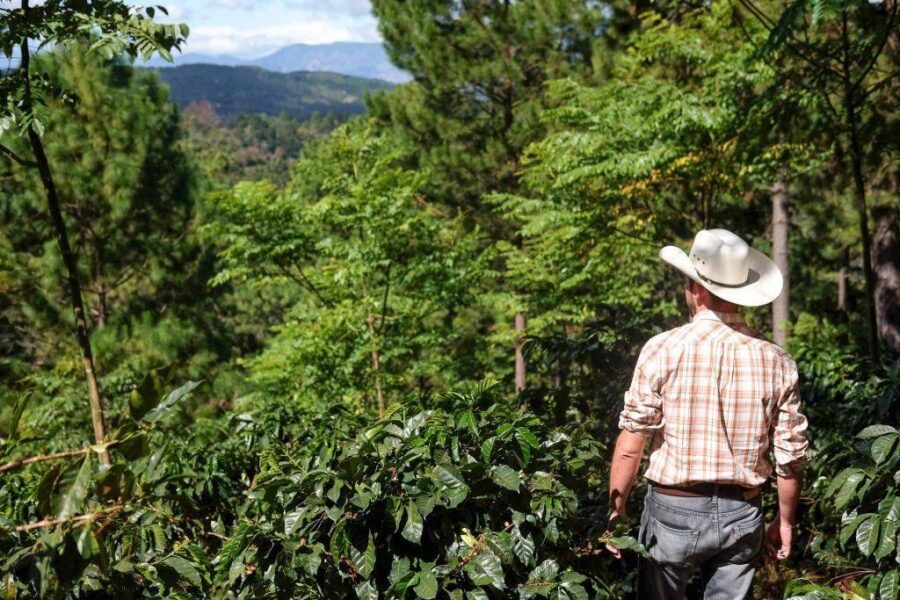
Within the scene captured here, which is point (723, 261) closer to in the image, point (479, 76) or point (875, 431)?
point (875, 431)

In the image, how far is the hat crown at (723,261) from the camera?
2008 mm

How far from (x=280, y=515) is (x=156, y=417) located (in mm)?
725

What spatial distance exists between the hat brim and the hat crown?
0.02 m

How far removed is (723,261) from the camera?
6.59 feet

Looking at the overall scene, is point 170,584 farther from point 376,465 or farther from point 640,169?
point 640,169

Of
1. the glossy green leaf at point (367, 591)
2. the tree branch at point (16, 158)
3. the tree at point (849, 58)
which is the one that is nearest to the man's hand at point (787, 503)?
the glossy green leaf at point (367, 591)

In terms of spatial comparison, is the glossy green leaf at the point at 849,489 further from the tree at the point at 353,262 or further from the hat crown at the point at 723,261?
the tree at the point at 353,262

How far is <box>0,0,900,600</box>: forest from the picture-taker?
1.77 metres

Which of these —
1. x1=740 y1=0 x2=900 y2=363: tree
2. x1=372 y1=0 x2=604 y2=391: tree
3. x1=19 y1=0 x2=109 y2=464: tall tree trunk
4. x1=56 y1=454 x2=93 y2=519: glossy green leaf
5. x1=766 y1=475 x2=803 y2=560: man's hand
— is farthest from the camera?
x1=372 y1=0 x2=604 y2=391: tree

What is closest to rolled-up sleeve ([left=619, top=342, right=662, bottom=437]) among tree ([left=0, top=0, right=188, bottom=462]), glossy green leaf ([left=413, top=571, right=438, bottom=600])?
glossy green leaf ([left=413, top=571, right=438, bottom=600])

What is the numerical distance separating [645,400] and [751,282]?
552 millimetres

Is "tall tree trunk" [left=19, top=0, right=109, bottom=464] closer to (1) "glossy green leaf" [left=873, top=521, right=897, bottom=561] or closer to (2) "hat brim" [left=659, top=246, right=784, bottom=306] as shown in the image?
(2) "hat brim" [left=659, top=246, right=784, bottom=306]

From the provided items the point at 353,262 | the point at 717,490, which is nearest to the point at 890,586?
the point at 717,490

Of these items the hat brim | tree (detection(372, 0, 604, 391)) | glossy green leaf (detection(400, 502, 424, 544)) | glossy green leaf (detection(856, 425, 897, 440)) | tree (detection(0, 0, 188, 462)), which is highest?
tree (detection(372, 0, 604, 391))
